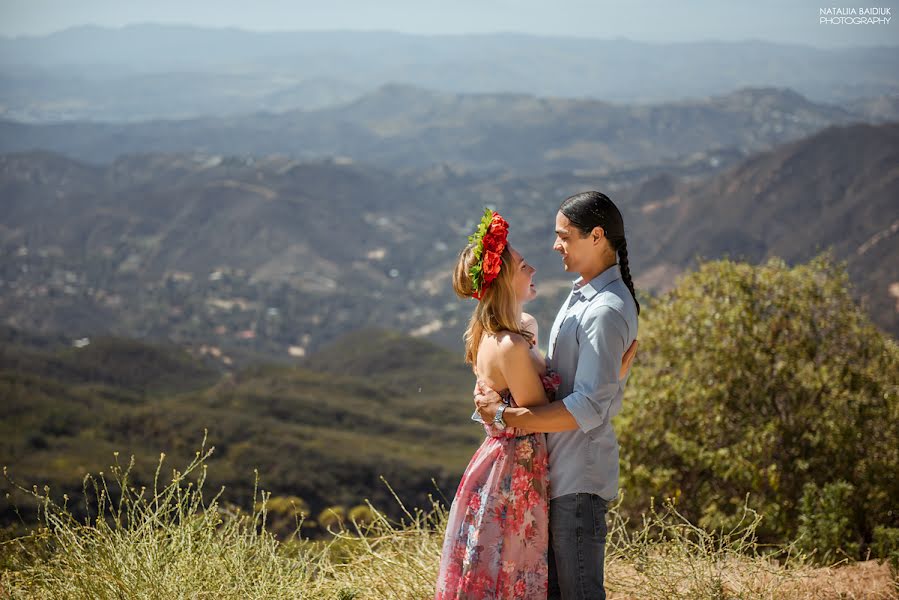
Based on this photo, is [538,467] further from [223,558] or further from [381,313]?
[381,313]

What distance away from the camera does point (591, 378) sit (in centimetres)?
308

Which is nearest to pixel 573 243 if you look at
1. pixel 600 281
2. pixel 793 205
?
pixel 600 281

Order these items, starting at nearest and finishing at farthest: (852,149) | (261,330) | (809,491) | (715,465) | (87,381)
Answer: (809,491), (715,465), (87,381), (261,330), (852,149)

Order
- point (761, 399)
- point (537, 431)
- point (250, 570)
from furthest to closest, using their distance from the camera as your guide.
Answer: point (761, 399), point (250, 570), point (537, 431)

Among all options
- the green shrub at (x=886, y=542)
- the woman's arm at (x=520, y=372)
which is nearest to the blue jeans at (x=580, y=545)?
the woman's arm at (x=520, y=372)

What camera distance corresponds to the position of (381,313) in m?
155

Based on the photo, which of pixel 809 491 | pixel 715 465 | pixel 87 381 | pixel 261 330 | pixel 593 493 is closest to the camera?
pixel 593 493

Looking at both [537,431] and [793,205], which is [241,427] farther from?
[793,205]

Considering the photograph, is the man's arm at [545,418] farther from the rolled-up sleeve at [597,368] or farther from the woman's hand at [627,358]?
the woman's hand at [627,358]

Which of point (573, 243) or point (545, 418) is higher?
point (573, 243)

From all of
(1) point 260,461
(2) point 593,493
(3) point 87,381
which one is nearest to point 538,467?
(2) point 593,493

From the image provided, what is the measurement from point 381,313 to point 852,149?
98852 mm

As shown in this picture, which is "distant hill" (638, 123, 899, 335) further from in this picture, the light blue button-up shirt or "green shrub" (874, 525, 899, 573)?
the light blue button-up shirt

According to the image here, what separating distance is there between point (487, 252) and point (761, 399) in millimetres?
6399
